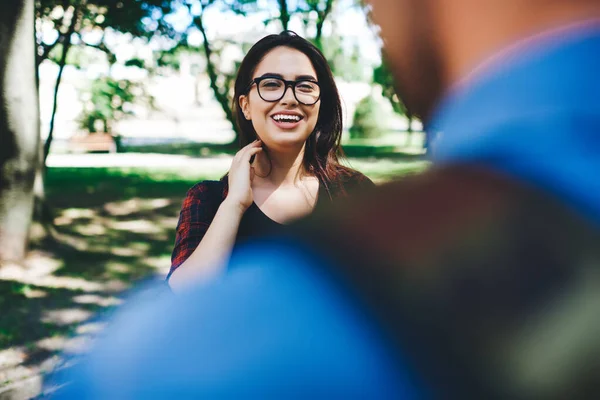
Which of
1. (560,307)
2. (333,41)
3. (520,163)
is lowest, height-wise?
(560,307)

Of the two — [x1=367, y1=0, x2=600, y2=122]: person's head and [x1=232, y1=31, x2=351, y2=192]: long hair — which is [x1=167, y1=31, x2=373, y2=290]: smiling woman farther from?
[x1=367, y1=0, x2=600, y2=122]: person's head

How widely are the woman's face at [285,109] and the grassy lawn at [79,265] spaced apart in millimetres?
1091

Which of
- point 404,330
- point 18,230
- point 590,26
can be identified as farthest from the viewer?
point 18,230

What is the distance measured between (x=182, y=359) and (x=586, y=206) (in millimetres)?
503

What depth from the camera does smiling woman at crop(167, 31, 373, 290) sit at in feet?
4.49

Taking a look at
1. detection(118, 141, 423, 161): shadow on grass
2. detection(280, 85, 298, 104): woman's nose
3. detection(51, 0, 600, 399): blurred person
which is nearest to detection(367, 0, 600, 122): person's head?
detection(51, 0, 600, 399): blurred person

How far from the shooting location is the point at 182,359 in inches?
28.5

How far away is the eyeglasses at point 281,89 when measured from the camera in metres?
1.37

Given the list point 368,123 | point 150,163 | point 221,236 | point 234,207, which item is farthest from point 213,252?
point 368,123

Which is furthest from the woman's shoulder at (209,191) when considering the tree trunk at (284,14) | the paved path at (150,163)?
the paved path at (150,163)

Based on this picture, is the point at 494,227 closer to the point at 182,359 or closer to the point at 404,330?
the point at 404,330

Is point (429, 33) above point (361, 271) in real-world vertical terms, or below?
above

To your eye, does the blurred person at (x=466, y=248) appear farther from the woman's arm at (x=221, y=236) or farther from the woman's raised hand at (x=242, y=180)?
the woman's raised hand at (x=242, y=180)

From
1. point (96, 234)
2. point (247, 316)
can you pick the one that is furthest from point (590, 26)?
point (96, 234)
